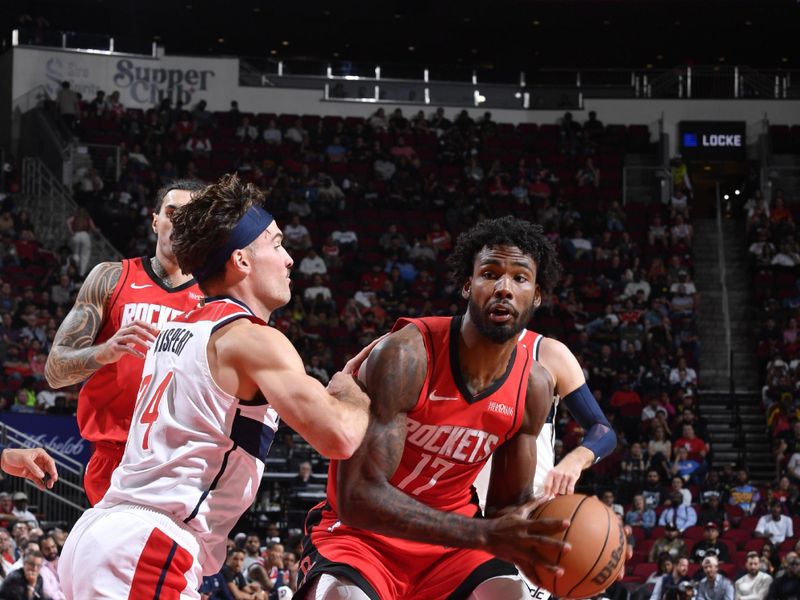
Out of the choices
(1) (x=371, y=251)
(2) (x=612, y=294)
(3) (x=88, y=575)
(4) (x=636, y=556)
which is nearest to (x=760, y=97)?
(2) (x=612, y=294)

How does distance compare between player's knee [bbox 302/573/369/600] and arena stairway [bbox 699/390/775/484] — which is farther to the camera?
arena stairway [bbox 699/390/775/484]

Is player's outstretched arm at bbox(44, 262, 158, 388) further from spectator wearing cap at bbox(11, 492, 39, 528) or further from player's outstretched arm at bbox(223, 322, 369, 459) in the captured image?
spectator wearing cap at bbox(11, 492, 39, 528)

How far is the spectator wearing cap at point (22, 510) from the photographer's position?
13164mm

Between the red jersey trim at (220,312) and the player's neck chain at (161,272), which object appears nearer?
the red jersey trim at (220,312)

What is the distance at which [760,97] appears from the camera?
2542 cm

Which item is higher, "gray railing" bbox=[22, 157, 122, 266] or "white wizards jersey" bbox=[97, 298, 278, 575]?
"gray railing" bbox=[22, 157, 122, 266]

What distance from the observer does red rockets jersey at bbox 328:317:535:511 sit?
4430mm

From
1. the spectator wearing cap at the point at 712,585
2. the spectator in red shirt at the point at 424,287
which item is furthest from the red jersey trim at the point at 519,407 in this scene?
the spectator in red shirt at the point at 424,287

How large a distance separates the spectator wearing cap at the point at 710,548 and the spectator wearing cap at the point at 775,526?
2.72 feet

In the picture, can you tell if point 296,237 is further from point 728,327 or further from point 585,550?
point 585,550

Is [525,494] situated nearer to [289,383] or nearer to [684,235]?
[289,383]

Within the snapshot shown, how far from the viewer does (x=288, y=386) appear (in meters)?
3.47

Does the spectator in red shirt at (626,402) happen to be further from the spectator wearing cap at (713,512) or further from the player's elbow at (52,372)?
the player's elbow at (52,372)

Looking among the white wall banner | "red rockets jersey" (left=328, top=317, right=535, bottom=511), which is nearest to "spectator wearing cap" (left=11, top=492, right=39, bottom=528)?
"red rockets jersey" (left=328, top=317, right=535, bottom=511)
